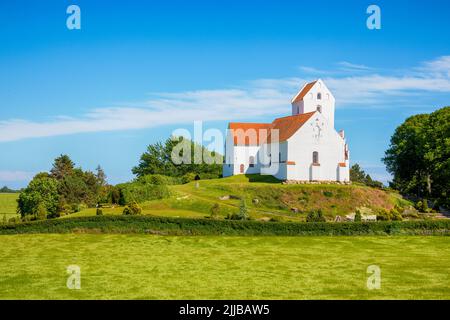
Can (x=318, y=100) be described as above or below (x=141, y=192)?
above

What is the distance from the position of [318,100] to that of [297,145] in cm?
1311

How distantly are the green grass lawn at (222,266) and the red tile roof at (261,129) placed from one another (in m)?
31.5

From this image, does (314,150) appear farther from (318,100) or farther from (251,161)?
(251,161)

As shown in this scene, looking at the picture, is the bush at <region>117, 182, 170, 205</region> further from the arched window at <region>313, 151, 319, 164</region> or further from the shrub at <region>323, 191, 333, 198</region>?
the arched window at <region>313, 151, 319, 164</region>

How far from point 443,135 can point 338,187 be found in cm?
1573

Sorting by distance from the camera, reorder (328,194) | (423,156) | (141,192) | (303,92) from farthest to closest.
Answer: (303,92), (423,156), (328,194), (141,192)

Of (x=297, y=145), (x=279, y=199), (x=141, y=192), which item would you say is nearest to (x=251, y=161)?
(x=297, y=145)

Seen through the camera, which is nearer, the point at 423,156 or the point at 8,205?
the point at 423,156

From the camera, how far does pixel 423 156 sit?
6419 cm

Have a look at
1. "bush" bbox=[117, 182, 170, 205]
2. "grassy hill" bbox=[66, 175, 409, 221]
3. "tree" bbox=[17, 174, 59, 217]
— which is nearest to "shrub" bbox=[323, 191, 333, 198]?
"grassy hill" bbox=[66, 175, 409, 221]

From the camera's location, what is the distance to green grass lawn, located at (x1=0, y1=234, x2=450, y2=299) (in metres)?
20.0

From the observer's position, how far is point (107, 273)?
78.3 ft

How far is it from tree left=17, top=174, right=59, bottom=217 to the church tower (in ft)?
126
